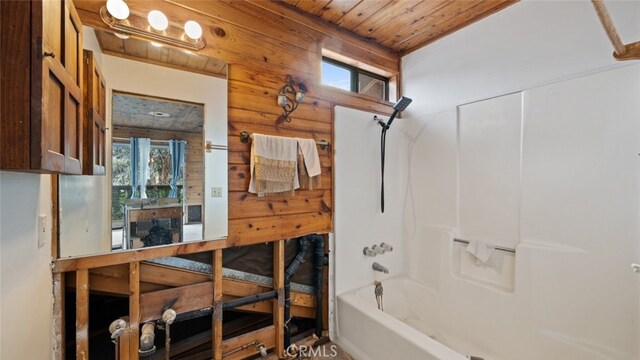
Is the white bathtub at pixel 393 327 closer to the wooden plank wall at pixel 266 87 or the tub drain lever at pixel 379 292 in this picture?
the tub drain lever at pixel 379 292

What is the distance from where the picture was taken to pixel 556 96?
1.70 m

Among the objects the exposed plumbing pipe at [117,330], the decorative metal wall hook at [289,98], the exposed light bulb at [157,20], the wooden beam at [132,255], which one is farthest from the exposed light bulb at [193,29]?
the exposed plumbing pipe at [117,330]

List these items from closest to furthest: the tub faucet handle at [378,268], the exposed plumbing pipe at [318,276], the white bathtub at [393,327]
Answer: the white bathtub at [393,327] → the exposed plumbing pipe at [318,276] → the tub faucet handle at [378,268]

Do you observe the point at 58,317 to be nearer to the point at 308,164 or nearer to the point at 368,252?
the point at 308,164

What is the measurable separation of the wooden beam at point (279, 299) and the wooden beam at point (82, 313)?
1.05 meters

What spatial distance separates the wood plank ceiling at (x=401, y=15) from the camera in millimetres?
1962

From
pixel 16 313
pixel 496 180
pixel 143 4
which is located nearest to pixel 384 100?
pixel 496 180

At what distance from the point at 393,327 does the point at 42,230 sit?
1.86 metres

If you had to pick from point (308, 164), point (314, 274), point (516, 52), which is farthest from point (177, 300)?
point (516, 52)

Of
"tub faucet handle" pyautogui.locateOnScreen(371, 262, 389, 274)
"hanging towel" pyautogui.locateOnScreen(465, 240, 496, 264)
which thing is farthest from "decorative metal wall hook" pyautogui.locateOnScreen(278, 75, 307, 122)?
"hanging towel" pyautogui.locateOnScreen(465, 240, 496, 264)

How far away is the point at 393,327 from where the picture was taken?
5.47 feet

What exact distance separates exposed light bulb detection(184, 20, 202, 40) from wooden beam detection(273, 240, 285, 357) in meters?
1.44

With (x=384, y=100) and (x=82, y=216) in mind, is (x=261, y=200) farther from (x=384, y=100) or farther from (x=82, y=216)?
(x=384, y=100)

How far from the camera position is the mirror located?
1337 mm
